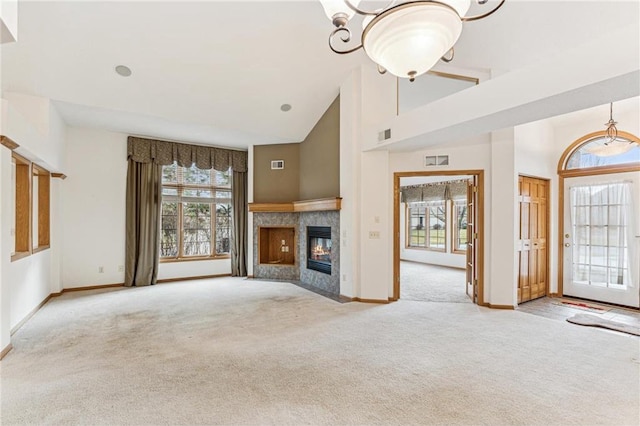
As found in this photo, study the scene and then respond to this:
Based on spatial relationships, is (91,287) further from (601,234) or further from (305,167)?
(601,234)

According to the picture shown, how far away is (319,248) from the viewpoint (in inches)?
257

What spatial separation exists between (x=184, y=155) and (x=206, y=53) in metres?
2.94

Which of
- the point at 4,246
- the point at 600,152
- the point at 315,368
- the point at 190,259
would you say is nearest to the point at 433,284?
the point at 600,152

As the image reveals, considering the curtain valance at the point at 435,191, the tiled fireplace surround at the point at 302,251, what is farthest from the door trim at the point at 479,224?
the curtain valance at the point at 435,191

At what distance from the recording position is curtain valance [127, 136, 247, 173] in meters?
6.39

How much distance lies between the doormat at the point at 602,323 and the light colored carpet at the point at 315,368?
0.58 feet

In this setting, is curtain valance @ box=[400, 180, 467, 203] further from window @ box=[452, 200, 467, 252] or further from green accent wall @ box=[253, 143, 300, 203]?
green accent wall @ box=[253, 143, 300, 203]

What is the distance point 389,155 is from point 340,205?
3.69 ft

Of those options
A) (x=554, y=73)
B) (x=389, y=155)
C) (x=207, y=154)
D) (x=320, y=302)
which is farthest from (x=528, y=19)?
(x=207, y=154)

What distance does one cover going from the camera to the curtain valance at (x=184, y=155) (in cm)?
639

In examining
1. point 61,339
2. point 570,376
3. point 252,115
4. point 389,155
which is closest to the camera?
point 570,376

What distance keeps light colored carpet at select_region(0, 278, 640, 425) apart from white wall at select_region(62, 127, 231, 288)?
155cm

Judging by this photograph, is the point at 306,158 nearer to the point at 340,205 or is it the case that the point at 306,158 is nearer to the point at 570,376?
the point at 340,205

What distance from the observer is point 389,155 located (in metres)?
5.25
